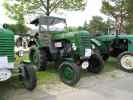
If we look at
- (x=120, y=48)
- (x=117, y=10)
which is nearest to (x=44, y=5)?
(x=117, y=10)

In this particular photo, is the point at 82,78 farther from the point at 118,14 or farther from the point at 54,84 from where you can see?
the point at 118,14

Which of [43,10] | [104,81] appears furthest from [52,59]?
[43,10]

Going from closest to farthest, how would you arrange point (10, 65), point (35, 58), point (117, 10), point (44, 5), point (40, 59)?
1. point (10, 65)
2. point (40, 59)
3. point (35, 58)
4. point (44, 5)
5. point (117, 10)

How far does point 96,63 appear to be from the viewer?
8016mm

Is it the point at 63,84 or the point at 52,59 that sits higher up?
the point at 52,59

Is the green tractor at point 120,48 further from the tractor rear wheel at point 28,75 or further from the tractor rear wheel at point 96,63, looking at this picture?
the tractor rear wheel at point 28,75

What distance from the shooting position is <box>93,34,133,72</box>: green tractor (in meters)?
8.51

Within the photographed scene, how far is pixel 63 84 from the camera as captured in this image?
6605mm

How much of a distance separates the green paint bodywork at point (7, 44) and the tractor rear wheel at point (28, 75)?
49 cm

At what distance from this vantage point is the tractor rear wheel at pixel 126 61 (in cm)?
843

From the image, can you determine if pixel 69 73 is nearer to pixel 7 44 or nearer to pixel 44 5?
pixel 7 44

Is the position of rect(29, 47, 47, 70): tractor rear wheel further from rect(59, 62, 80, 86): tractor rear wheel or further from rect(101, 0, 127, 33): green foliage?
rect(101, 0, 127, 33): green foliage

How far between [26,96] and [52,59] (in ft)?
8.73

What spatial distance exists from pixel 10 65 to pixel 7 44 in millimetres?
469
